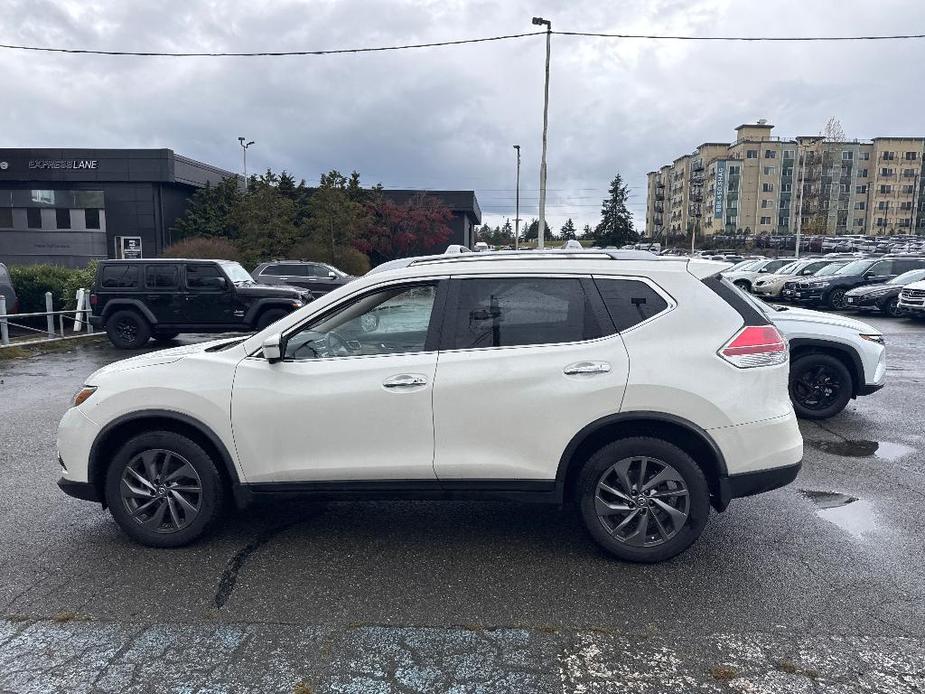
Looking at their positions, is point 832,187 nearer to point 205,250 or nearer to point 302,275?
point 205,250

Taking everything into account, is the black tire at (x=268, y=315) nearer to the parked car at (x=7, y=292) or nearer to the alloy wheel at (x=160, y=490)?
the parked car at (x=7, y=292)

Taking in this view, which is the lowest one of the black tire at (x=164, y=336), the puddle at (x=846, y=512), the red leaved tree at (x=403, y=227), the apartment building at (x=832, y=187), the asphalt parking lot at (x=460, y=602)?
the asphalt parking lot at (x=460, y=602)

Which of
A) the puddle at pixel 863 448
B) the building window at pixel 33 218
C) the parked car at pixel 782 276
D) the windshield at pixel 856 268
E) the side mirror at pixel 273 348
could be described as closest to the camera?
the side mirror at pixel 273 348

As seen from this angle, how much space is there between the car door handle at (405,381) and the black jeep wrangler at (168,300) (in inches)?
442

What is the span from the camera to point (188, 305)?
14.9m

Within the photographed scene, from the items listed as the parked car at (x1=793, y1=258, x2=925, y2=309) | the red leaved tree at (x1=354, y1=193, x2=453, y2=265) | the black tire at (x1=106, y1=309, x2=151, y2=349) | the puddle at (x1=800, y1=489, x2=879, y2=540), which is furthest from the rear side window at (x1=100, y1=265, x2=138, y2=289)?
the red leaved tree at (x1=354, y1=193, x2=453, y2=265)

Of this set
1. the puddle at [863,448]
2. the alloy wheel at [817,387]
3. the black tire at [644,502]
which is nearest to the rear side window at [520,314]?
the black tire at [644,502]

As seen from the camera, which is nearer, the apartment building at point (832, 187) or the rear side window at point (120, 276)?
the rear side window at point (120, 276)

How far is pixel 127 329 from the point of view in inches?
585

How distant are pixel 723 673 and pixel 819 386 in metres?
5.71

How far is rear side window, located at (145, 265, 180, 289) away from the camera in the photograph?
1481 cm

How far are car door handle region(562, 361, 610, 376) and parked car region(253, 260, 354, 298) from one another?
1898 centimetres

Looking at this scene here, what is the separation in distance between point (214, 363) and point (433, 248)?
42823 mm

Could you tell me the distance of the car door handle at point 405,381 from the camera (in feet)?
13.3
